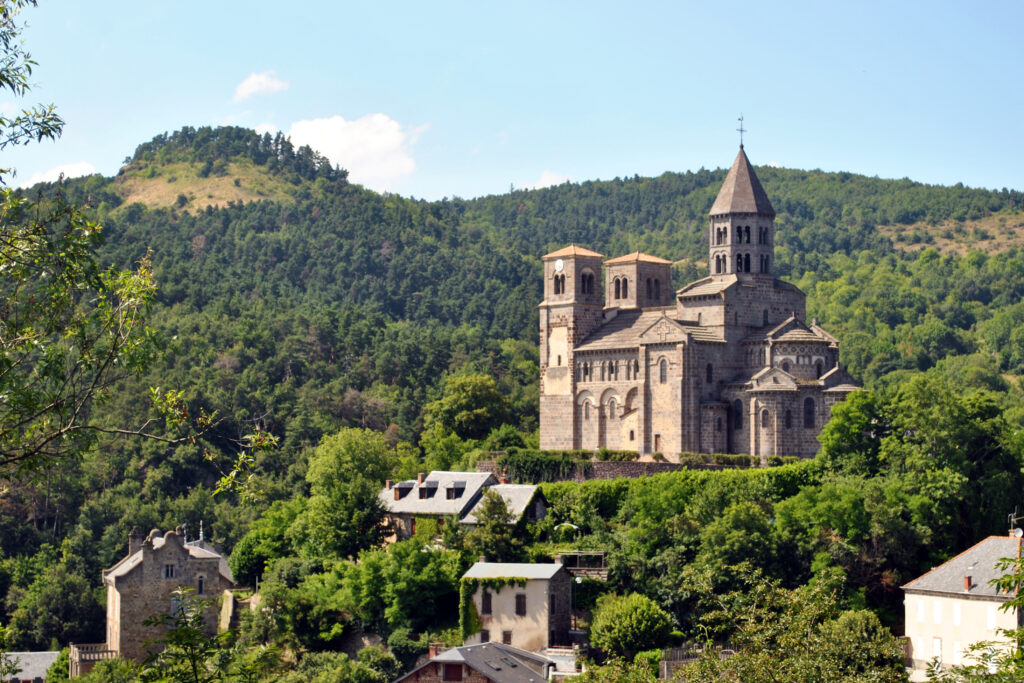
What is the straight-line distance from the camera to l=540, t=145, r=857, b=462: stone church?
60.0 meters

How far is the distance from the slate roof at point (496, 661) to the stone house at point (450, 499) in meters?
9.47

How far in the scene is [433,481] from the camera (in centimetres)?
6222

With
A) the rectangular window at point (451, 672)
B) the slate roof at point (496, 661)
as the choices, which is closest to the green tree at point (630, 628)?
the slate roof at point (496, 661)

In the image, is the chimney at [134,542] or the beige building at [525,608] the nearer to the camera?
the beige building at [525,608]

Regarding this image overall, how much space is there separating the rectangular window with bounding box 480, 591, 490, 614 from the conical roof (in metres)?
22.6

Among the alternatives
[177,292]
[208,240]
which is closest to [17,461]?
[177,292]

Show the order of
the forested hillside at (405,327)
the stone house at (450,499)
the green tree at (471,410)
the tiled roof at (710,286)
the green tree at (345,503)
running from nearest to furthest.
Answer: the forested hillside at (405,327) → the stone house at (450,499) → the green tree at (345,503) → the tiled roof at (710,286) → the green tree at (471,410)

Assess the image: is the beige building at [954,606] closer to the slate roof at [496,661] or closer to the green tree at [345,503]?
the slate roof at [496,661]

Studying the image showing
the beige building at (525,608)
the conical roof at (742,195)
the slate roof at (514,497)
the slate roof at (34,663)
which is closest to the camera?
the beige building at (525,608)

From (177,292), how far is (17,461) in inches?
3962

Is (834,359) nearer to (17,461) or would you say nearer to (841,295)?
(17,461)

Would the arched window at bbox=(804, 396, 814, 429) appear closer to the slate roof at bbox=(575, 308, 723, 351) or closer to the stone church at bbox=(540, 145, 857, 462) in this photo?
the stone church at bbox=(540, 145, 857, 462)

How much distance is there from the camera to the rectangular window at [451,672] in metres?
46.3

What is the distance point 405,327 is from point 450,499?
71.4 meters
